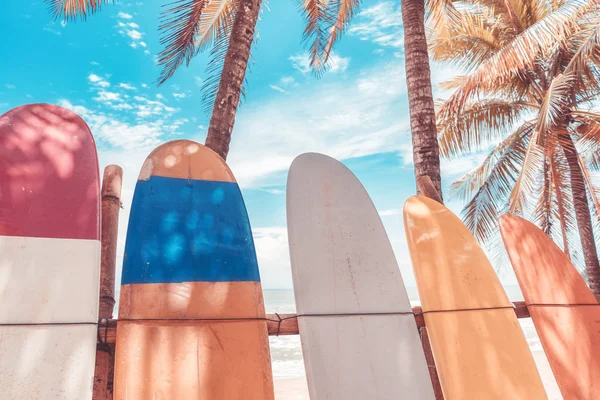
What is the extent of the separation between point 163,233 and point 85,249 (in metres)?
0.27

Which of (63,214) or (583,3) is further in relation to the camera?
(583,3)

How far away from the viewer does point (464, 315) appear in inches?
67.7

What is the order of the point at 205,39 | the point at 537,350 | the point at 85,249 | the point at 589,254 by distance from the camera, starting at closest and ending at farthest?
the point at 85,249 < the point at 205,39 < the point at 589,254 < the point at 537,350

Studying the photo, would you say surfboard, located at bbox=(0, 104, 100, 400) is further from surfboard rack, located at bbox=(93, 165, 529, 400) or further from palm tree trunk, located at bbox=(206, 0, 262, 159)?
palm tree trunk, located at bbox=(206, 0, 262, 159)

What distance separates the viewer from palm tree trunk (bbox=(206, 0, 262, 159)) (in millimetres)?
2287

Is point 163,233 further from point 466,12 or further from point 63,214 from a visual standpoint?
point 466,12

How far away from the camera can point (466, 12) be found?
672 cm

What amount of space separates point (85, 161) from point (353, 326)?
1.27 metres

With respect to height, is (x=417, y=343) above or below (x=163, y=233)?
below

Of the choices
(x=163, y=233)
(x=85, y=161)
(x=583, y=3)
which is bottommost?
(x=163, y=233)

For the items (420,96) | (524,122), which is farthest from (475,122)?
(420,96)

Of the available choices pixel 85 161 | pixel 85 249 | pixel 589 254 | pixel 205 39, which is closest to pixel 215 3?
pixel 205 39

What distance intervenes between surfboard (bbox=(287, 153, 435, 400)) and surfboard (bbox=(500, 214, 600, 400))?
750 mm

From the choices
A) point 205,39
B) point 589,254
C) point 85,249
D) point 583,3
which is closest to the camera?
point 85,249
